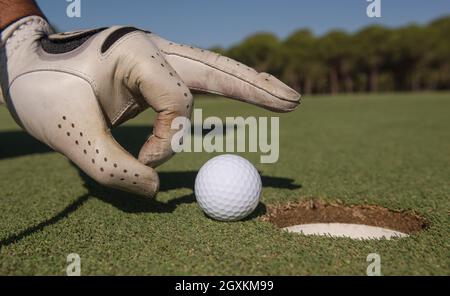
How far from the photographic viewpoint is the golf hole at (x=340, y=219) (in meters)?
3.47

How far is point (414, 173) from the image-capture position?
4992 millimetres

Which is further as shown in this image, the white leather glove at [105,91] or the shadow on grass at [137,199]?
the shadow on grass at [137,199]

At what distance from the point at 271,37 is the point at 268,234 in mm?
68435

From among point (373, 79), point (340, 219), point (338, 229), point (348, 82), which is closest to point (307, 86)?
point (348, 82)

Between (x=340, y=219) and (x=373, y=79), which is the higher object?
(x=340, y=219)

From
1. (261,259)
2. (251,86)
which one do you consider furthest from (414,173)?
(261,259)

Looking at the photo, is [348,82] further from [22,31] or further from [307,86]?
[22,31]

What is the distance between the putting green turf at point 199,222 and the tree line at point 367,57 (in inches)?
1722

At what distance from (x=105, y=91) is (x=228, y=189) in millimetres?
1170

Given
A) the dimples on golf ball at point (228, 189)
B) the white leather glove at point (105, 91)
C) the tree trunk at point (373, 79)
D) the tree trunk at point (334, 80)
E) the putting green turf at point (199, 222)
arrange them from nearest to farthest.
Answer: the putting green turf at point (199, 222)
the white leather glove at point (105, 91)
the dimples on golf ball at point (228, 189)
the tree trunk at point (373, 79)
the tree trunk at point (334, 80)

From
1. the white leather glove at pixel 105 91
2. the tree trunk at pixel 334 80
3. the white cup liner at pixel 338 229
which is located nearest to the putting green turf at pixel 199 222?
the white cup liner at pixel 338 229

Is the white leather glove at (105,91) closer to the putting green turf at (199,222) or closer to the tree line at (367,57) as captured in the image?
the putting green turf at (199,222)

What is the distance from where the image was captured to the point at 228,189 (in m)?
3.16

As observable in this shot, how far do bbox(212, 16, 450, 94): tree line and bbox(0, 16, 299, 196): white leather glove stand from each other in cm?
4578
